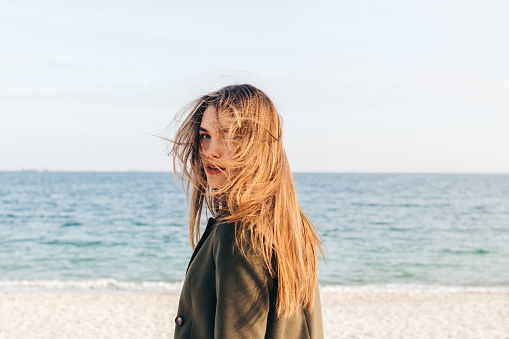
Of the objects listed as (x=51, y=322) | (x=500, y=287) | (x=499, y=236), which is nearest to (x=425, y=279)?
(x=500, y=287)

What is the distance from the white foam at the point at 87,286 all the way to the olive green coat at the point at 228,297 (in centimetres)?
898

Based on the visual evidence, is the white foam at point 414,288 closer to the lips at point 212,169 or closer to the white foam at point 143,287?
the white foam at point 143,287

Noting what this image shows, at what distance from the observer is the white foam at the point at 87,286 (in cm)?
1019

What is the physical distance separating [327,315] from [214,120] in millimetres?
7033

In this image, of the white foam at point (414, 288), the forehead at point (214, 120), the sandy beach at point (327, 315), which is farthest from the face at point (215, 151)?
the white foam at point (414, 288)

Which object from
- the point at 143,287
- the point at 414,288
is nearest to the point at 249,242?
the point at 143,287

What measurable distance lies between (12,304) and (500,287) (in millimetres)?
10887

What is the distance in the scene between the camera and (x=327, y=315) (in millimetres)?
7785

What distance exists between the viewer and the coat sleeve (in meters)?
1.15

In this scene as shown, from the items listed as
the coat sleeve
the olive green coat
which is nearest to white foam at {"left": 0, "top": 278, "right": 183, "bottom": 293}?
the olive green coat

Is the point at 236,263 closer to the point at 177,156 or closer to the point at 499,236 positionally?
the point at 177,156

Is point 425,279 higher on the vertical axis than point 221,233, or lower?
lower

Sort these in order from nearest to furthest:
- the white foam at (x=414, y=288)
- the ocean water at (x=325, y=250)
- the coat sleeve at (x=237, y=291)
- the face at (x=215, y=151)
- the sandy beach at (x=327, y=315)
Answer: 1. the coat sleeve at (x=237, y=291)
2. the face at (x=215, y=151)
3. the sandy beach at (x=327, y=315)
4. the white foam at (x=414, y=288)
5. the ocean water at (x=325, y=250)

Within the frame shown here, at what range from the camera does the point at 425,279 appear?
40.7 ft
